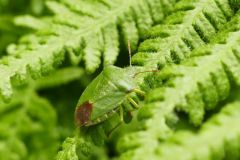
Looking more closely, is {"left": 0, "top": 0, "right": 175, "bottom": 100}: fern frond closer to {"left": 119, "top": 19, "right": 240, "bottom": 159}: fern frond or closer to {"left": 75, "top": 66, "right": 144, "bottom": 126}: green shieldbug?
{"left": 75, "top": 66, "right": 144, "bottom": 126}: green shieldbug

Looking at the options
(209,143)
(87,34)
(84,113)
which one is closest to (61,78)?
(87,34)

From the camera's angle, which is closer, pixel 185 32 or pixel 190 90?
pixel 190 90

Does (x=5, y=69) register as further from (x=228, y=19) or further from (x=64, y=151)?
(x=228, y=19)

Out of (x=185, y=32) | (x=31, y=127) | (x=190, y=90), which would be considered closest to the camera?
(x=190, y=90)

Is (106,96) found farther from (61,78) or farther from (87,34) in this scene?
(61,78)

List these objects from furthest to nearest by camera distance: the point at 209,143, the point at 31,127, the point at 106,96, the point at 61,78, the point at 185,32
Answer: the point at 61,78, the point at 31,127, the point at 185,32, the point at 106,96, the point at 209,143
